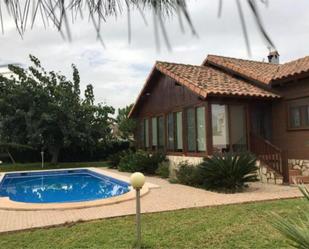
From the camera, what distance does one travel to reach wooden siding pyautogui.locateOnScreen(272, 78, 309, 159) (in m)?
16.0

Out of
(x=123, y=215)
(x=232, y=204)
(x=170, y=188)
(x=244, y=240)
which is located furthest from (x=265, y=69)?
(x=244, y=240)

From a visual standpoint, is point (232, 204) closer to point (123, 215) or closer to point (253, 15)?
point (123, 215)

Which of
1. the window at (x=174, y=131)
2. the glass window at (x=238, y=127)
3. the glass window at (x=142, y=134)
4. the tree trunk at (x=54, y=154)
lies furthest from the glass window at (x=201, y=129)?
the tree trunk at (x=54, y=154)

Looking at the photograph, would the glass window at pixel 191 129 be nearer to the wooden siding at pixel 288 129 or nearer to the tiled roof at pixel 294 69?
the wooden siding at pixel 288 129

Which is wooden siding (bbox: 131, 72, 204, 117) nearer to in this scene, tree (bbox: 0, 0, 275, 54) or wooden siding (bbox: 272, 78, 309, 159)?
wooden siding (bbox: 272, 78, 309, 159)

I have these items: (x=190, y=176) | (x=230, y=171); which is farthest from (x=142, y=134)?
(x=230, y=171)

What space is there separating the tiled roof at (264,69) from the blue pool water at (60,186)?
7259 millimetres

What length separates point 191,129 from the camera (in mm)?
18203

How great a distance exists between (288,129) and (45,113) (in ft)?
53.3

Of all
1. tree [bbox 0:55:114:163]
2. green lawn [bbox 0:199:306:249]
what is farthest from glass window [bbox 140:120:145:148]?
green lawn [bbox 0:199:306:249]

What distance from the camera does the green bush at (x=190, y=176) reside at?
1430 cm

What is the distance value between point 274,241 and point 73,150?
24.8 metres

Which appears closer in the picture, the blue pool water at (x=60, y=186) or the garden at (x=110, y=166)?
the garden at (x=110, y=166)

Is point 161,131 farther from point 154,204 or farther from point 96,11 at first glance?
point 96,11
